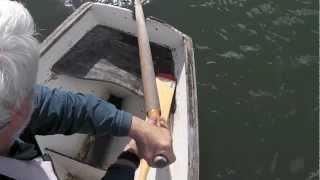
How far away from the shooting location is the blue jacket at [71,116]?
2.31 metres

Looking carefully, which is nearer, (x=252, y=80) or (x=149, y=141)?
(x=149, y=141)

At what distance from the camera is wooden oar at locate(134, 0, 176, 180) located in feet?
8.18

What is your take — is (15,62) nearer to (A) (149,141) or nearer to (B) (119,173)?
(B) (119,173)

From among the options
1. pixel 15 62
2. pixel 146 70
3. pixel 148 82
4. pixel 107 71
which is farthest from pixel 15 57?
pixel 107 71

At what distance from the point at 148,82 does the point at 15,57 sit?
1828 millimetres

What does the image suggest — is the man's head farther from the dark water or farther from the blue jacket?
the dark water

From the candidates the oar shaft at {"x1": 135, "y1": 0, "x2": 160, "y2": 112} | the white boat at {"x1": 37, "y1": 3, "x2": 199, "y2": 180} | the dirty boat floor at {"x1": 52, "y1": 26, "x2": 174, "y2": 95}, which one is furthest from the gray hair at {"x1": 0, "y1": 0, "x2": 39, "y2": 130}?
the dirty boat floor at {"x1": 52, "y1": 26, "x2": 174, "y2": 95}

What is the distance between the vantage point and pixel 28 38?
1545 millimetres

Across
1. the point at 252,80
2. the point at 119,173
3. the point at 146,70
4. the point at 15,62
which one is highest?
the point at 15,62

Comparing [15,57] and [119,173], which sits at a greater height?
[15,57]

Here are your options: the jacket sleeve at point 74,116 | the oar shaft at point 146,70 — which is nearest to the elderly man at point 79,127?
the jacket sleeve at point 74,116

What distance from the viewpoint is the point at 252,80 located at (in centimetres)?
521

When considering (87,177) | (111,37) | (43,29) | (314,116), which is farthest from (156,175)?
(43,29)

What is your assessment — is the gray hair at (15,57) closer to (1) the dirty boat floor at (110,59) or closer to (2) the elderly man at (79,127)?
(2) the elderly man at (79,127)
